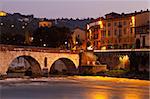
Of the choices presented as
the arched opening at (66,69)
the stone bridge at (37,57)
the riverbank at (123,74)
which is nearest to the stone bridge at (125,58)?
the riverbank at (123,74)

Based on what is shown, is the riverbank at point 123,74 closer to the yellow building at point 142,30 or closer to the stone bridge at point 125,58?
the stone bridge at point 125,58

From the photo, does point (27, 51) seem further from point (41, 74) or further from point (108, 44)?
point (108, 44)

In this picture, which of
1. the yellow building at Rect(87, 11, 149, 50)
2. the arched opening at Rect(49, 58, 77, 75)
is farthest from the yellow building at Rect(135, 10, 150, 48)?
the arched opening at Rect(49, 58, 77, 75)

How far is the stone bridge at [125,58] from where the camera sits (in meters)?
64.2

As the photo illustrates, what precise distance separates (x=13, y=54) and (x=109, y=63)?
19714 mm

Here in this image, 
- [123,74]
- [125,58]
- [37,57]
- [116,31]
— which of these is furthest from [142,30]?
[37,57]

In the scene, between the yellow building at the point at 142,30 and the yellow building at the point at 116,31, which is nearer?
the yellow building at the point at 142,30

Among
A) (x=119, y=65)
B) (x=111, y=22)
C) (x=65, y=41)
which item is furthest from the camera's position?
(x=65, y=41)

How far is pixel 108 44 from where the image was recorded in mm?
81875

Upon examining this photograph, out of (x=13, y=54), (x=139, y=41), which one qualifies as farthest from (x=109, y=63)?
(x=13, y=54)

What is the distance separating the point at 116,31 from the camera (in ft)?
264

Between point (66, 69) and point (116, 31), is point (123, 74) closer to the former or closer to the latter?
point (66, 69)

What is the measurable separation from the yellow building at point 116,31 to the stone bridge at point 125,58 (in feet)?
18.2

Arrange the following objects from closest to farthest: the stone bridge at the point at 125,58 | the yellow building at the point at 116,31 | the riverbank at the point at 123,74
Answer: the riverbank at the point at 123,74 → the stone bridge at the point at 125,58 → the yellow building at the point at 116,31
